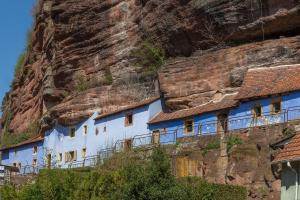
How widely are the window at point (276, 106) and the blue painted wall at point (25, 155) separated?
1100 inches

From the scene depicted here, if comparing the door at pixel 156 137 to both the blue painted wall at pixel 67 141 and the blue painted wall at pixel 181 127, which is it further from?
the blue painted wall at pixel 67 141

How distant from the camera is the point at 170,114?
44094 mm

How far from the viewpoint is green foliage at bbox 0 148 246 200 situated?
24203 mm

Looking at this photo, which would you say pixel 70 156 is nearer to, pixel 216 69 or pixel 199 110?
pixel 199 110

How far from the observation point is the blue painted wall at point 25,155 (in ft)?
191

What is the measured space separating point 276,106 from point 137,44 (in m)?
17.1

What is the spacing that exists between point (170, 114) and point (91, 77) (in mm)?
11688

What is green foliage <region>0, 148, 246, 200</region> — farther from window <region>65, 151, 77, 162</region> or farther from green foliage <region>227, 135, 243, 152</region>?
window <region>65, 151, 77, 162</region>

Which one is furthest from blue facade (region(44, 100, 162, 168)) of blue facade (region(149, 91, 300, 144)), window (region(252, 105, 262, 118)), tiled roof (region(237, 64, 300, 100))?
window (region(252, 105, 262, 118))

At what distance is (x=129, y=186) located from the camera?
24391 mm

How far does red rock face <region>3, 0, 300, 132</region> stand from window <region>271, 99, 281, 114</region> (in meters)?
4.14

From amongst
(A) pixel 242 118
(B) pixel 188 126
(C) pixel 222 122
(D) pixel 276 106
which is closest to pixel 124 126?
(B) pixel 188 126

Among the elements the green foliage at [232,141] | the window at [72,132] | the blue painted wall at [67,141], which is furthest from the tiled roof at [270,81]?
the window at [72,132]

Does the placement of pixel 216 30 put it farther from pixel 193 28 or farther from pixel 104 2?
pixel 104 2
